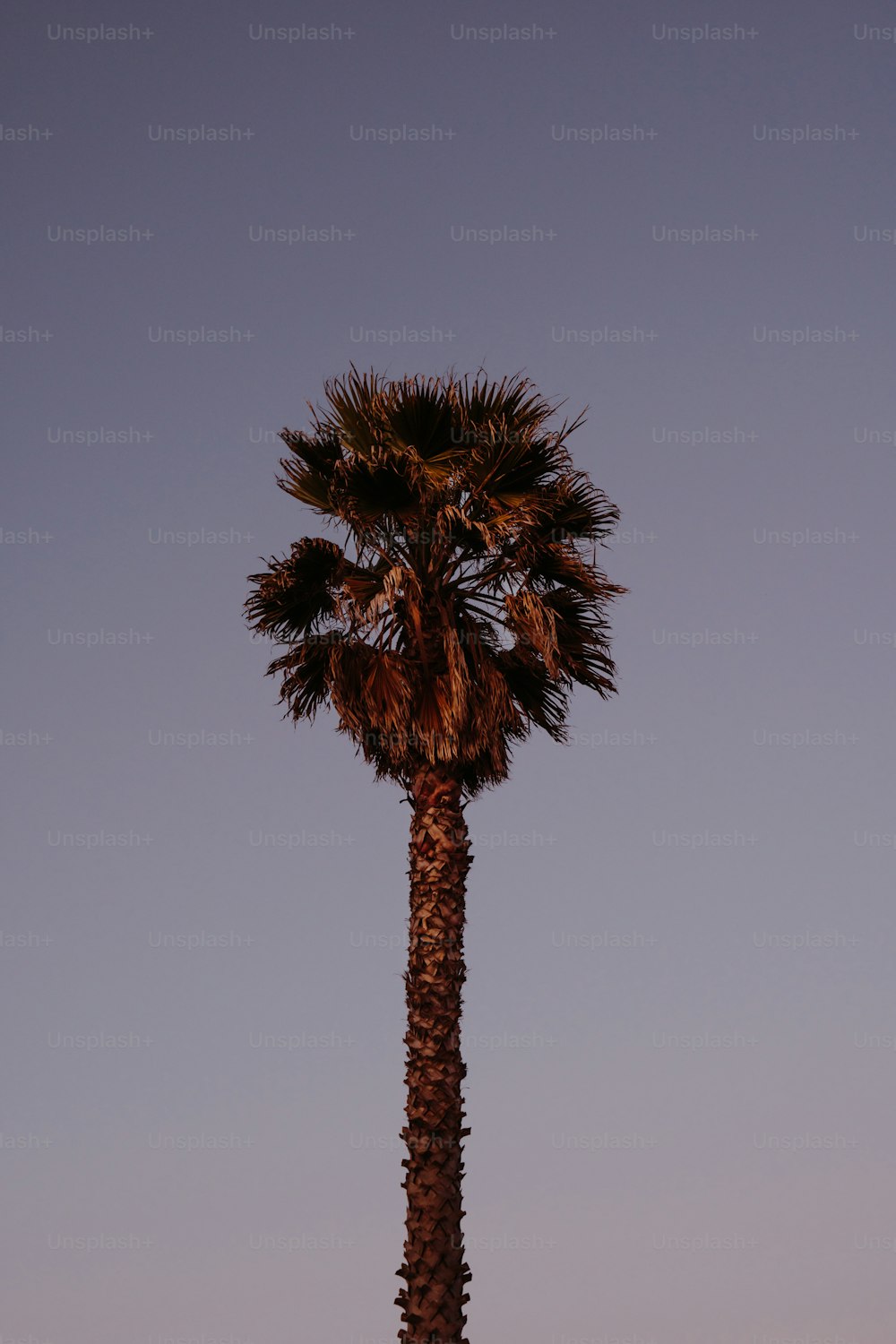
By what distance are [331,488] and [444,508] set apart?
4.85 ft

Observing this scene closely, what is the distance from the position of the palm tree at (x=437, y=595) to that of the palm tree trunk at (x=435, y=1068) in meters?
0.04

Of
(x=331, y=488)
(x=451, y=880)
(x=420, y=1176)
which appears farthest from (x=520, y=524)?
(x=420, y=1176)

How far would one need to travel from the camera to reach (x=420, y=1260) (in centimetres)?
1628

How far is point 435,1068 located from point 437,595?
18.3 feet

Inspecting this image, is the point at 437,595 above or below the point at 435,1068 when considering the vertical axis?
above

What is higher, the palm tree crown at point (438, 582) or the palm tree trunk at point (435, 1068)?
the palm tree crown at point (438, 582)

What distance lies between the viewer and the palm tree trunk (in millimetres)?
16219

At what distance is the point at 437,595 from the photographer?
19.0 meters

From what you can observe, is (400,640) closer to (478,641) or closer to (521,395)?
(478,641)

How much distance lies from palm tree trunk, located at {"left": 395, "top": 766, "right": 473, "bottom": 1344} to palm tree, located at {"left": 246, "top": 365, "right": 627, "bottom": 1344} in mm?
36

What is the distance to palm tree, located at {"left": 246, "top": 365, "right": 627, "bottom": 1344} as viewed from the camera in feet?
60.2

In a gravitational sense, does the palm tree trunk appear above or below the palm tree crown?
below

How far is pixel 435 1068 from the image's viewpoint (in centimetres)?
1697

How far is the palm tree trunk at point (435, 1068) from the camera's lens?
16.2m
